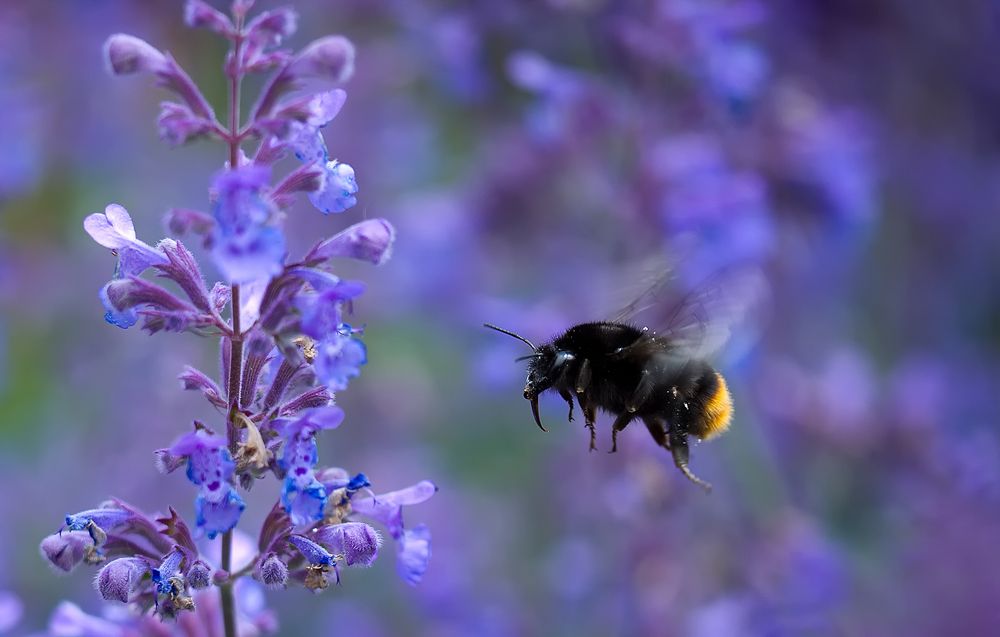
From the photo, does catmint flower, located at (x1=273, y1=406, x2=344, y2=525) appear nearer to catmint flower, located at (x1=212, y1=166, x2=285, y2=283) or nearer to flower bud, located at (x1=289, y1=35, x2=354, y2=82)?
catmint flower, located at (x1=212, y1=166, x2=285, y2=283)

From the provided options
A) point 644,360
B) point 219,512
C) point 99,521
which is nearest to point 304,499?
point 219,512

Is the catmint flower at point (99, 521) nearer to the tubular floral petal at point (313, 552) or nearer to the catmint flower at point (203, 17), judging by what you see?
the tubular floral petal at point (313, 552)

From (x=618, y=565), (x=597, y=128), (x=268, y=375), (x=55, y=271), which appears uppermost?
(x=268, y=375)

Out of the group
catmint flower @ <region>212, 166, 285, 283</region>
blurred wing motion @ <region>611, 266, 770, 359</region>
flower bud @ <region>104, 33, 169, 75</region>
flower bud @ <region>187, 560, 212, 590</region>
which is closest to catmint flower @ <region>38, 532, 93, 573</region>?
flower bud @ <region>187, 560, 212, 590</region>

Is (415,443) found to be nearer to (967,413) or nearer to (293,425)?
(967,413)

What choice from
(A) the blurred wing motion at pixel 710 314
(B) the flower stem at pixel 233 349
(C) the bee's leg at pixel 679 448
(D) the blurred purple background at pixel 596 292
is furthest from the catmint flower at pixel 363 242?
(D) the blurred purple background at pixel 596 292

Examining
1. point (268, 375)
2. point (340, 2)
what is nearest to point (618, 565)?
point (268, 375)
